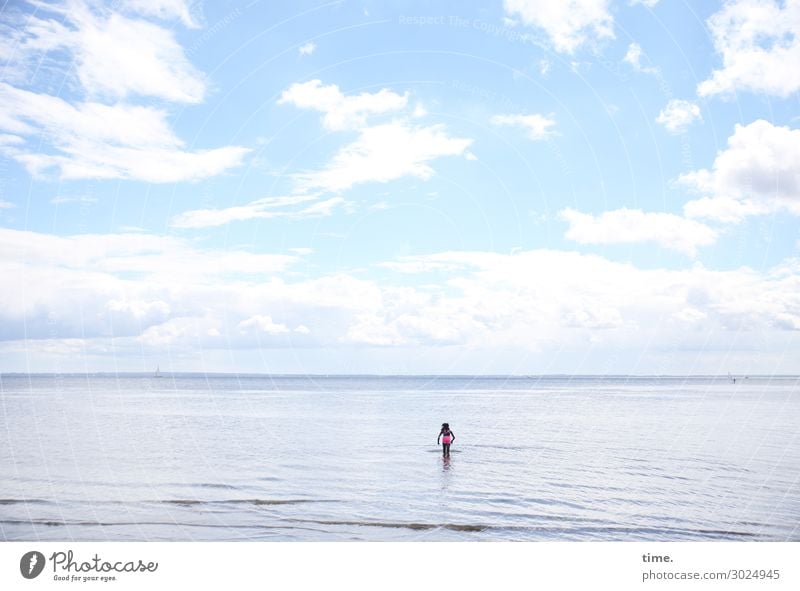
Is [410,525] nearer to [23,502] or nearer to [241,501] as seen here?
[241,501]

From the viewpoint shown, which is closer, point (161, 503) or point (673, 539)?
point (673, 539)

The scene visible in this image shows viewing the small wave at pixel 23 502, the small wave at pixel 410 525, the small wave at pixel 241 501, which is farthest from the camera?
the small wave at pixel 241 501

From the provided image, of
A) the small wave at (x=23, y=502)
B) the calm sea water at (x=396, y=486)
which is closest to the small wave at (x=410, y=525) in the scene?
the calm sea water at (x=396, y=486)

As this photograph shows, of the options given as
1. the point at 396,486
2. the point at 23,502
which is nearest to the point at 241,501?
the point at 396,486

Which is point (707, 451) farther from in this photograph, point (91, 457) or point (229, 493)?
point (91, 457)

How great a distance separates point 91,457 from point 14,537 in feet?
47.5

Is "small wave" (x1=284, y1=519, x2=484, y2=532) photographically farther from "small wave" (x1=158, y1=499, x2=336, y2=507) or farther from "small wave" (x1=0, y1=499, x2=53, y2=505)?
"small wave" (x1=0, y1=499, x2=53, y2=505)

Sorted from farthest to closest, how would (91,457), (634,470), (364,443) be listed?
(364,443)
(91,457)
(634,470)

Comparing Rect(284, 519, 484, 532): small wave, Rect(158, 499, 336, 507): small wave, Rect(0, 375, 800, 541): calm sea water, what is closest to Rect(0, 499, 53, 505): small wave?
Rect(0, 375, 800, 541): calm sea water

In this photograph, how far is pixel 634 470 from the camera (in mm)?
25516

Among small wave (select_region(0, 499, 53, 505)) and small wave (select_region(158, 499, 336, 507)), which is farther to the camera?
small wave (select_region(158, 499, 336, 507))

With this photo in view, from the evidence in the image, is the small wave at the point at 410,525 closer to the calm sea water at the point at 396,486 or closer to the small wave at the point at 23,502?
the calm sea water at the point at 396,486

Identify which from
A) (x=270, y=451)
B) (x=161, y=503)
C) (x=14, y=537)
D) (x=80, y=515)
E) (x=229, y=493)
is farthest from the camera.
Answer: (x=270, y=451)
